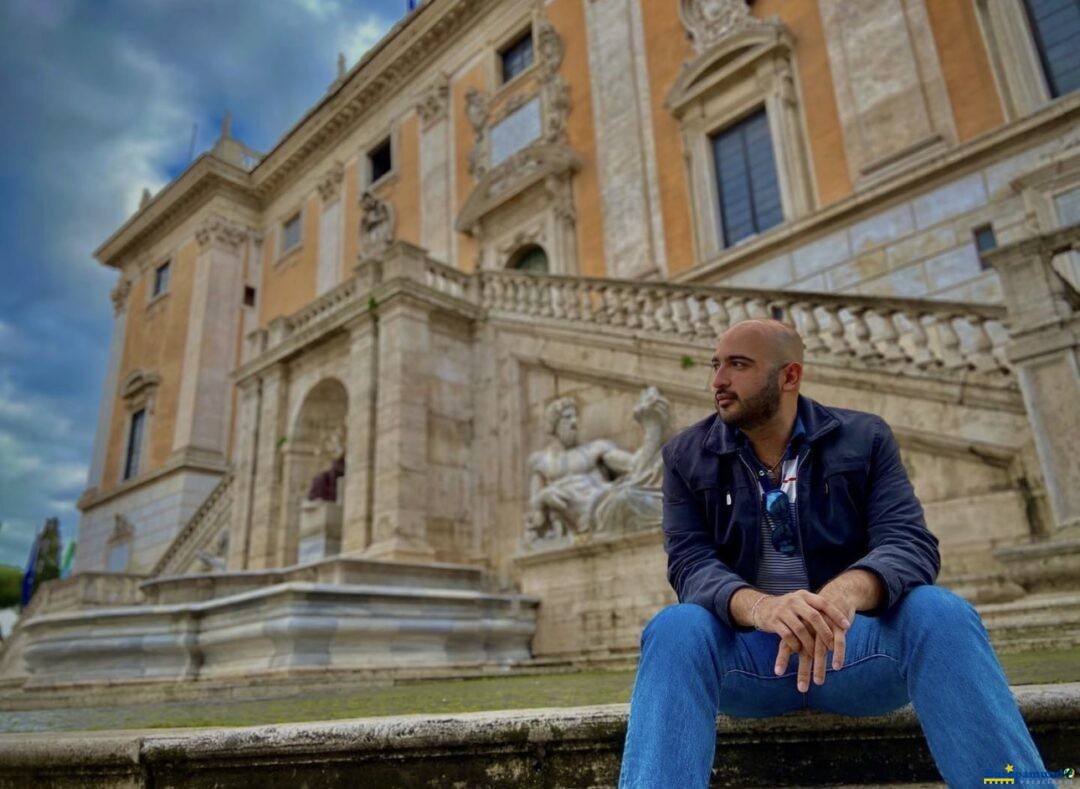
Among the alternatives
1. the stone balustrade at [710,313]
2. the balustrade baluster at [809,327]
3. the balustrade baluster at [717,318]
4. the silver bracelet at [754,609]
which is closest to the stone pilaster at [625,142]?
the stone balustrade at [710,313]

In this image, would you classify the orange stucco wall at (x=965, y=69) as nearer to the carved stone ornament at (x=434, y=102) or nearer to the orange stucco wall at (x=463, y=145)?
the orange stucco wall at (x=463, y=145)

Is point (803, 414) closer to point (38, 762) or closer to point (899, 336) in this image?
point (38, 762)

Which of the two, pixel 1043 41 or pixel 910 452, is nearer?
pixel 910 452

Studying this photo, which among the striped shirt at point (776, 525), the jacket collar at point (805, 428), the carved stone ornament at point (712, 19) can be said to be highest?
the carved stone ornament at point (712, 19)

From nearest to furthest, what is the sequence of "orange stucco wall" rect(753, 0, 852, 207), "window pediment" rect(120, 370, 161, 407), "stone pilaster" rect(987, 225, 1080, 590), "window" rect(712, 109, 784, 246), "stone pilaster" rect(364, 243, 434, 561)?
"stone pilaster" rect(987, 225, 1080, 590) → "stone pilaster" rect(364, 243, 434, 561) → "orange stucco wall" rect(753, 0, 852, 207) → "window" rect(712, 109, 784, 246) → "window pediment" rect(120, 370, 161, 407)

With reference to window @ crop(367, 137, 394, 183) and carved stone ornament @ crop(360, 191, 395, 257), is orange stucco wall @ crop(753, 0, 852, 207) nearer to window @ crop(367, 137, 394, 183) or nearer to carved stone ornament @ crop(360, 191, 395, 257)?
carved stone ornament @ crop(360, 191, 395, 257)

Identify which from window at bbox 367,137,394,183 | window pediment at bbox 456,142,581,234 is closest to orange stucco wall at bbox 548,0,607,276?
window pediment at bbox 456,142,581,234

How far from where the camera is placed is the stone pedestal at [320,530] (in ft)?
35.9

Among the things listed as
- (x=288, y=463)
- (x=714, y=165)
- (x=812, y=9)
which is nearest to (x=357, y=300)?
(x=288, y=463)

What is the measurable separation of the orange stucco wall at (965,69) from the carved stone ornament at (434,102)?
39.3ft

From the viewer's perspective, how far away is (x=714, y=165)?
13531 millimetres

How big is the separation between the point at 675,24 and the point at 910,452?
11063 millimetres

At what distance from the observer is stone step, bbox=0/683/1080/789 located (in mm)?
1735

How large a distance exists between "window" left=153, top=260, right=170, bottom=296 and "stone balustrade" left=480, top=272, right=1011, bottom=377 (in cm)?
1974
